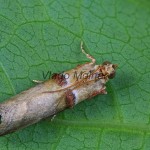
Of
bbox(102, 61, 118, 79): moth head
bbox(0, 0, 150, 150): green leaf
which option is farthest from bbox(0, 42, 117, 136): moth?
bbox(0, 0, 150, 150): green leaf

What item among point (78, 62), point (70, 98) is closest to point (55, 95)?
point (70, 98)

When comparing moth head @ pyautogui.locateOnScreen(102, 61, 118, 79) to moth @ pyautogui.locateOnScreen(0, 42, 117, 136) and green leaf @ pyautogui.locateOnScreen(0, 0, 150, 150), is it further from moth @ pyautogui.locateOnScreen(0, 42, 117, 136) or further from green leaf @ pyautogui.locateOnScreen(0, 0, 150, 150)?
green leaf @ pyautogui.locateOnScreen(0, 0, 150, 150)

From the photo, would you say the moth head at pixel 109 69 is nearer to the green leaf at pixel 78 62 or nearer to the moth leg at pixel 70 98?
the green leaf at pixel 78 62

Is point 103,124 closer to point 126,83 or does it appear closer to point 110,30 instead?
point 126,83

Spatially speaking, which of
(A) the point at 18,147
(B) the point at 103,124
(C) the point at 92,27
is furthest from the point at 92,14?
(A) the point at 18,147

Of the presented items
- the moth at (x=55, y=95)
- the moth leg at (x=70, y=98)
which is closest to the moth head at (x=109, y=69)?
the moth at (x=55, y=95)

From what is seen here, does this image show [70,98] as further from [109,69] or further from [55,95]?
[109,69]
